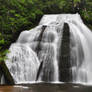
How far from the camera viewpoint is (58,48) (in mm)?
13891

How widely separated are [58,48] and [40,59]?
1516mm

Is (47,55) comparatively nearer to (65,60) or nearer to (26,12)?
(65,60)

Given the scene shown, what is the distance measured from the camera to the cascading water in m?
12.5

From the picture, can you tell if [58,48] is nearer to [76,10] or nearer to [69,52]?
[69,52]

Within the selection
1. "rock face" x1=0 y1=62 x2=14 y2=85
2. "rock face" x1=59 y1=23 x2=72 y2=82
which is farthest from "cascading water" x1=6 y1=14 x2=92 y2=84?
"rock face" x1=0 y1=62 x2=14 y2=85

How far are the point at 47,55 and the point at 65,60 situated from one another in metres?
1.27

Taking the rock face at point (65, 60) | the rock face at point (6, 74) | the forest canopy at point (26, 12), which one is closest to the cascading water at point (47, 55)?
the rock face at point (65, 60)

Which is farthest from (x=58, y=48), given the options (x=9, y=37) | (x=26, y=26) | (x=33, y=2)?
(x=33, y=2)

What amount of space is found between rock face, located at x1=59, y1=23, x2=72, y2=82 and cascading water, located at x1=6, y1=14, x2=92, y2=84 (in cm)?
20

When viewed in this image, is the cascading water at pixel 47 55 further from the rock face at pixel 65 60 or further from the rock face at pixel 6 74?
the rock face at pixel 6 74

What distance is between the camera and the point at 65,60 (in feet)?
43.4

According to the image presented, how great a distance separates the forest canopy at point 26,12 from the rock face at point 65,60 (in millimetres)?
3818

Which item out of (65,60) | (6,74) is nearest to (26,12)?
(65,60)

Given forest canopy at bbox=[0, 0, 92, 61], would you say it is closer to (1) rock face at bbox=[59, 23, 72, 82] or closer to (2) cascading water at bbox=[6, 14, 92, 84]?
(2) cascading water at bbox=[6, 14, 92, 84]
